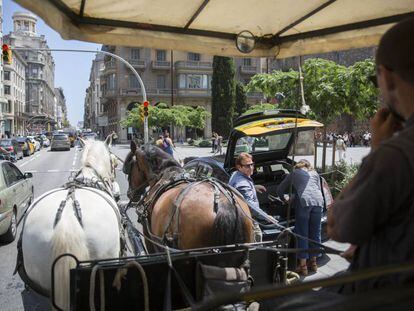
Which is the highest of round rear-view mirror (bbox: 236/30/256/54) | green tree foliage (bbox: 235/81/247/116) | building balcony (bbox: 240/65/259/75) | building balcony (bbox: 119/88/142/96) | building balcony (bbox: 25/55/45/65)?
building balcony (bbox: 25/55/45/65)

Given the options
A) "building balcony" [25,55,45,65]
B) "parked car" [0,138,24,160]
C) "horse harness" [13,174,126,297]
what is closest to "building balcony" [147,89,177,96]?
"parked car" [0,138,24,160]

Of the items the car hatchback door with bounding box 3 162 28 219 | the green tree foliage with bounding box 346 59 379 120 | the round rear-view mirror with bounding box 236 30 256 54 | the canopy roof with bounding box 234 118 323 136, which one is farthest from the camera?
the green tree foliage with bounding box 346 59 379 120

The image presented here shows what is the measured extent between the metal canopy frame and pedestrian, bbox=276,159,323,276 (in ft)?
8.38

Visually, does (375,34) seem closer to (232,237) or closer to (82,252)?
(232,237)

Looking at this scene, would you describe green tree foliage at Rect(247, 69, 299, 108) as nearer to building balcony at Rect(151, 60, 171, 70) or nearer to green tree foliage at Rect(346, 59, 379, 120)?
green tree foliage at Rect(346, 59, 379, 120)

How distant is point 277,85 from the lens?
13195 millimetres

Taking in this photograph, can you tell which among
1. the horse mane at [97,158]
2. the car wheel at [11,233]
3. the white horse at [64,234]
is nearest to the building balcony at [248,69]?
the car wheel at [11,233]

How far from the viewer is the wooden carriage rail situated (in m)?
1.21

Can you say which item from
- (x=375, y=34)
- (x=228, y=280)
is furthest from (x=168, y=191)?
(x=375, y=34)

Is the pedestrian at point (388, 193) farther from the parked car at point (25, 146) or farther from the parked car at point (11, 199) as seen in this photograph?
the parked car at point (25, 146)

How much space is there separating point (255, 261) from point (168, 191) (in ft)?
4.48

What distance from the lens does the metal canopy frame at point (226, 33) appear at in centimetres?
338

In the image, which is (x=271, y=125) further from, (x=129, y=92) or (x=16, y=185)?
(x=129, y=92)

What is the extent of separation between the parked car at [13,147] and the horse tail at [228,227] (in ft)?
95.2
